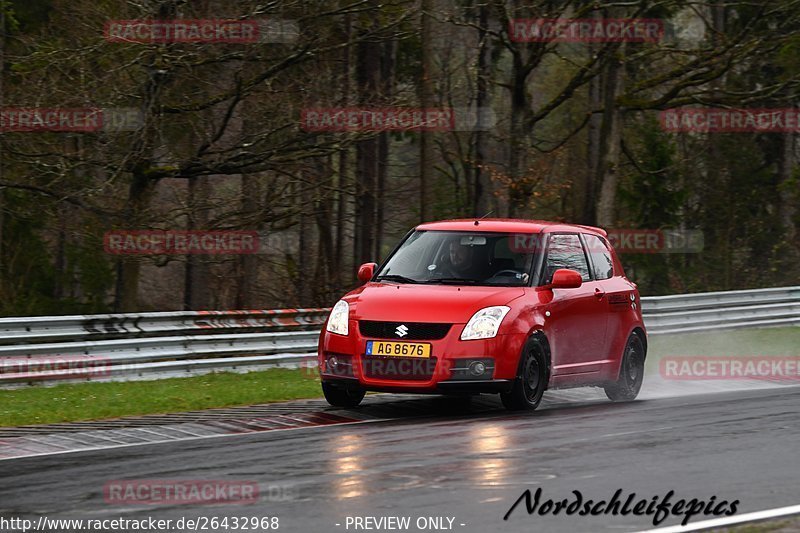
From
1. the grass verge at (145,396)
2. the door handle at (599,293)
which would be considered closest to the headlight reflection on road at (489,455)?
the door handle at (599,293)

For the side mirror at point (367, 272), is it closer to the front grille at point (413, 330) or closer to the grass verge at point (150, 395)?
the front grille at point (413, 330)

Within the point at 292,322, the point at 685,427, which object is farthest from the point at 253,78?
the point at 685,427

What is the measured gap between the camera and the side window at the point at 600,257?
44.4 feet

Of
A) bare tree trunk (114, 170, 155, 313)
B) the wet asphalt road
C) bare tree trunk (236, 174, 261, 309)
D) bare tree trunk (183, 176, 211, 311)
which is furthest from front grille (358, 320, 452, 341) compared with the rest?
bare tree trunk (236, 174, 261, 309)

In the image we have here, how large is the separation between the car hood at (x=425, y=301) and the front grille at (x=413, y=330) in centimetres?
4

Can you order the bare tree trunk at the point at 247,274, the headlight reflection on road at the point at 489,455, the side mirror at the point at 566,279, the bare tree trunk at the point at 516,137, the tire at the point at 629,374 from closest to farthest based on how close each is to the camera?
the headlight reflection on road at the point at 489,455 → the side mirror at the point at 566,279 → the tire at the point at 629,374 → the bare tree trunk at the point at 247,274 → the bare tree trunk at the point at 516,137

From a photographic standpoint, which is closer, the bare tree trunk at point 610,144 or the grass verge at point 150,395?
the grass verge at point 150,395

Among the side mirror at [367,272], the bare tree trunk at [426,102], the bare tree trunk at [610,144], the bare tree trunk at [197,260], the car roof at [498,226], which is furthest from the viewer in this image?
the bare tree trunk at [610,144]

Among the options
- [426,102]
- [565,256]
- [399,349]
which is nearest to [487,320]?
[399,349]

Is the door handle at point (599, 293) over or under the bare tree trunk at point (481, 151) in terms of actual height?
under

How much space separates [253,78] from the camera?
23.0 meters

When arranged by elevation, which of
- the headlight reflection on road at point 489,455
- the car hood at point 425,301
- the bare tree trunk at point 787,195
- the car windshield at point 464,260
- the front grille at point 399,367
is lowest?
the headlight reflection on road at point 489,455

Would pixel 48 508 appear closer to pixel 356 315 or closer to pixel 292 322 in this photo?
pixel 356 315

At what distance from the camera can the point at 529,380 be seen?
1179cm
